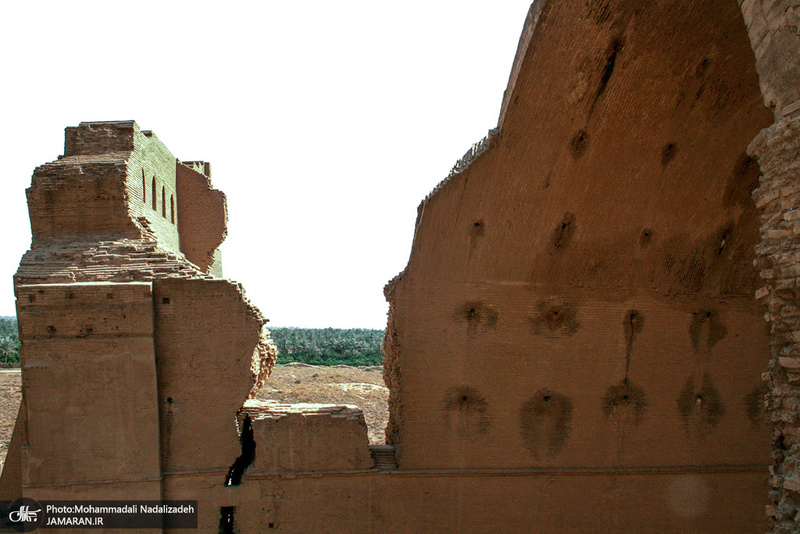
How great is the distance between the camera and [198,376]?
8266 mm

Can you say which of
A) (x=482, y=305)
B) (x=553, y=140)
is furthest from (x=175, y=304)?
(x=553, y=140)

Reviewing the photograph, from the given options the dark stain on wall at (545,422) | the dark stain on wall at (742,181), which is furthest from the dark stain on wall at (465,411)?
the dark stain on wall at (742,181)

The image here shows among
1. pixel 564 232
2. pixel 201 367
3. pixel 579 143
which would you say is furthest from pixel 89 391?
pixel 579 143

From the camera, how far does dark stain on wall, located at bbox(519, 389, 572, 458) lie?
30.1ft

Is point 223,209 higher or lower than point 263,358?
higher

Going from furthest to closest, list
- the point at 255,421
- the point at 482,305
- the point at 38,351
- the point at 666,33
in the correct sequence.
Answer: the point at 482,305 → the point at 255,421 → the point at 38,351 → the point at 666,33

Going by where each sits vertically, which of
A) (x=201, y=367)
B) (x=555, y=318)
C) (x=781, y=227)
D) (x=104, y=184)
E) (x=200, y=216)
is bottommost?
(x=201, y=367)

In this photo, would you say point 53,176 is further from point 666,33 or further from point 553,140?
point 666,33

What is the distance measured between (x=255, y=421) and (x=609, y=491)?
560cm

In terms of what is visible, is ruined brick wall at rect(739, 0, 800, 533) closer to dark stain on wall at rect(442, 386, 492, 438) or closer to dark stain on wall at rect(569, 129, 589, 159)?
dark stain on wall at rect(569, 129, 589, 159)

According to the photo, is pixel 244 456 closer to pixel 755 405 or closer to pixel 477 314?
pixel 477 314

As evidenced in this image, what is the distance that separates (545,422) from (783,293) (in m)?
5.76

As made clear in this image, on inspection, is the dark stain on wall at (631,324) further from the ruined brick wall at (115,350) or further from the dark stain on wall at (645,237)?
the ruined brick wall at (115,350)

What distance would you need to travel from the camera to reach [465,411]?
9.08m
